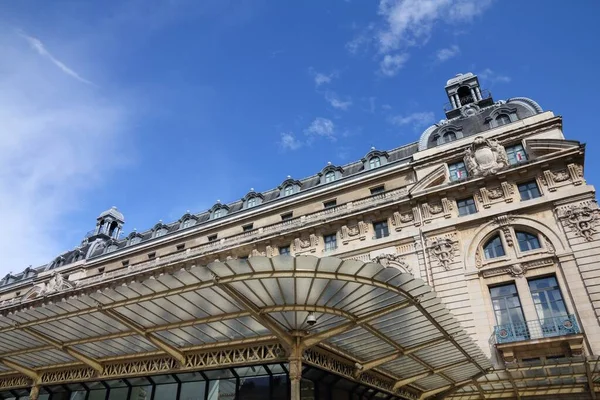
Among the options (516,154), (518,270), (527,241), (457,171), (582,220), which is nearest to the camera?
(582,220)

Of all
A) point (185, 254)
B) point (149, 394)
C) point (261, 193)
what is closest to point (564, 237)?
point (149, 394)

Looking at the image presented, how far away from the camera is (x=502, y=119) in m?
27.0

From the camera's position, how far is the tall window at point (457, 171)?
84.6ft

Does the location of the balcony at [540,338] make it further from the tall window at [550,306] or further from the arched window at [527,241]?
the arched window at [527,241]

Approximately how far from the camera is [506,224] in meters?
22.7

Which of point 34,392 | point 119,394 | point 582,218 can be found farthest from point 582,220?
point 34,392

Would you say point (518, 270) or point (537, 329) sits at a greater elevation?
point (518, 270)

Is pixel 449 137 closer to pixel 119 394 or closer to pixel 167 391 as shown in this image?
pixel 167 391

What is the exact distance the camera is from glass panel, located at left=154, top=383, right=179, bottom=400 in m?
13.5

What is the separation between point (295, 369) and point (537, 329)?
15033 millimetres

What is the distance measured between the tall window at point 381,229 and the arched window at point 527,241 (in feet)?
24.5

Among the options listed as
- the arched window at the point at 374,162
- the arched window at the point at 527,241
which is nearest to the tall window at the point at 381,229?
the arched window at the point at 374,162

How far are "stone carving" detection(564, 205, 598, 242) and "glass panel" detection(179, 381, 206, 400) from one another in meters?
19.4

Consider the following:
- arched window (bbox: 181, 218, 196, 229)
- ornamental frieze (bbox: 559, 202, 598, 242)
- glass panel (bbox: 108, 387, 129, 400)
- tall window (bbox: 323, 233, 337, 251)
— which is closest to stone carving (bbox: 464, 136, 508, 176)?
ornamental frieze (bbox: 559, 202, 598, 242)
